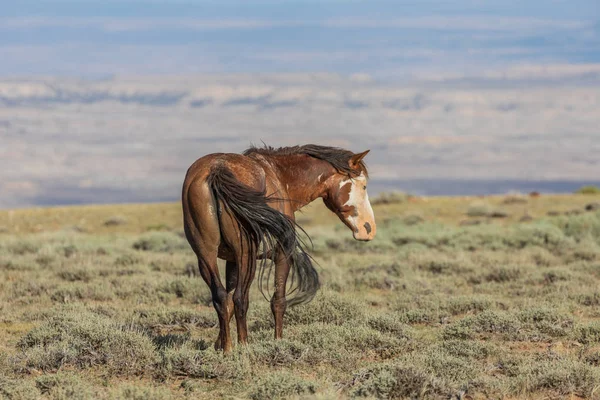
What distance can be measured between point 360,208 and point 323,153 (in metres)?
0.71

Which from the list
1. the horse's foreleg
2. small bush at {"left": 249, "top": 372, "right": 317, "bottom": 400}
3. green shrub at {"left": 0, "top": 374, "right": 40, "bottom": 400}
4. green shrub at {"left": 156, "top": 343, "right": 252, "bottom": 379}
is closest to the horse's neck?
the horse's foreleg

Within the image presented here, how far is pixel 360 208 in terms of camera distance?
808 cm

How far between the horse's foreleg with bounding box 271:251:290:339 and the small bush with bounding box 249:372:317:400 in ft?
4.45

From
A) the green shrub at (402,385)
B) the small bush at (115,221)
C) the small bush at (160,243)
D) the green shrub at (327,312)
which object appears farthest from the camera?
the small bush at (115,221)

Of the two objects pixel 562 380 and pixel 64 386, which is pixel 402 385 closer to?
pixel 562 380

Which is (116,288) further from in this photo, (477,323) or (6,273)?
(477,323)

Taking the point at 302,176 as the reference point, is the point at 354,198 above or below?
below

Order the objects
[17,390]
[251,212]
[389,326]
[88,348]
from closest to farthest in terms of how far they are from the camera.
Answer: [17,390]
[251,212]
[88,348]
[389,326]

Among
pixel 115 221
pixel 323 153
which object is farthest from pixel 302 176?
pixel 115 221

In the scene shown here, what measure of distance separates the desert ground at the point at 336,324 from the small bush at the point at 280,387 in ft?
0.04

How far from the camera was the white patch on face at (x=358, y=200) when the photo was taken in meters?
8.02

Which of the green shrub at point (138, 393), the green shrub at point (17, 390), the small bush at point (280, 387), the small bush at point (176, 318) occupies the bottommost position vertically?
the small bush at point (176, 318)

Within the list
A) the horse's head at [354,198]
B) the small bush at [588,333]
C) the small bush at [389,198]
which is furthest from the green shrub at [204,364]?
the small bush at [389,198]

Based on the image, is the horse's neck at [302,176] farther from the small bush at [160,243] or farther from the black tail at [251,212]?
the small bush at [160,243]
